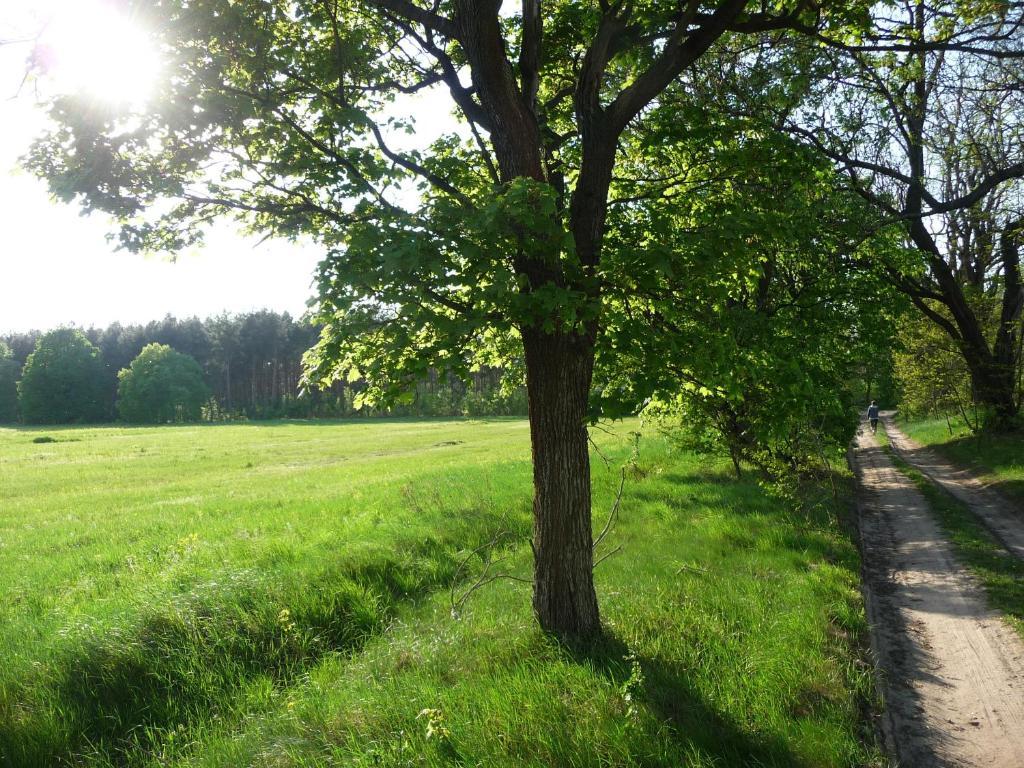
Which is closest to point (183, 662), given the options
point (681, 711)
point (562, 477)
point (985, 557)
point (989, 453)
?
point (562, 477)

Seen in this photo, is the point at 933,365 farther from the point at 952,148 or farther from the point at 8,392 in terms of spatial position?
the point at 8,392

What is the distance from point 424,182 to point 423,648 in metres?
4.52

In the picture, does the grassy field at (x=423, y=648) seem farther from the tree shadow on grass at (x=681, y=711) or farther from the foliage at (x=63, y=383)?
the foliage at (x=63, y=383)

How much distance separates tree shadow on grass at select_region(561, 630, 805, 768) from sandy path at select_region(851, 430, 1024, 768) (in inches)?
43.4

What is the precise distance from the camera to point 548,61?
7.05 metres

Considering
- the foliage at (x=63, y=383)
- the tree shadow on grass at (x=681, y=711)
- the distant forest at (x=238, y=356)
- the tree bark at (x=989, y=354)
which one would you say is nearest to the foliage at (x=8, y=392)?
the distant forest at (x=238, y=356)

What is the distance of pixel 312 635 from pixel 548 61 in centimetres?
688

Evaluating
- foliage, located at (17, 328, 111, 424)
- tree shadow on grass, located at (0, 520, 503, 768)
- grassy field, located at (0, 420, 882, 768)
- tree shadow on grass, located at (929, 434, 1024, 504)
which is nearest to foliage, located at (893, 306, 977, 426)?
tree shadow on grass, located at (929, 434, 1024, 504)

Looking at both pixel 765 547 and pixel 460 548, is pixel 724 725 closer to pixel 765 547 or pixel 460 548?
pixel 765 547

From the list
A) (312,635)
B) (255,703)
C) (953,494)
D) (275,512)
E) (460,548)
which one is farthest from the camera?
(953,494)

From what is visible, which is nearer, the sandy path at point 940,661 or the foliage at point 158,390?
the sandy path at point 940,661

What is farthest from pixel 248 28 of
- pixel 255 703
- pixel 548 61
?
pixel 255 703

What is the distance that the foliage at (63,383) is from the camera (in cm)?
7869

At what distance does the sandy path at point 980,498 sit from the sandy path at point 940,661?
42 cm
